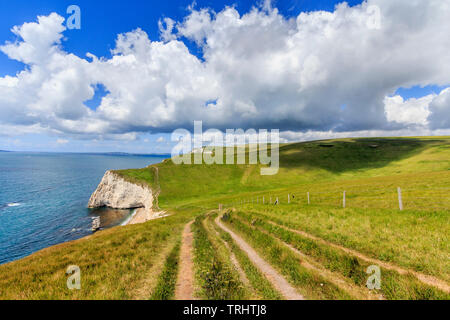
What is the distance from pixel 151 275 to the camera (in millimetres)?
8820

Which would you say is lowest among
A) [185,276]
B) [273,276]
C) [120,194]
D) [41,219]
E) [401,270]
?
[41,219]

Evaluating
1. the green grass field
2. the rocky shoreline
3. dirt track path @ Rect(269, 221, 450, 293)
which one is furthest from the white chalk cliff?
dirt track path @ Rect(269, 221, 450, 293)

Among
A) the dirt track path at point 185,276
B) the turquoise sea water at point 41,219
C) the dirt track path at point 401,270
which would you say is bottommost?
the turquoise sea water at point 41,219

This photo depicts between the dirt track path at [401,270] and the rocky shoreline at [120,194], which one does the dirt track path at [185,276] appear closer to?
the dirt track path at [401,270]

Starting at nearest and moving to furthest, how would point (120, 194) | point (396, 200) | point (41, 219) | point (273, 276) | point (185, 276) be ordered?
point (273, 276)
point (185, 276)
point (396, 200)
point (41, 219)
point (120, 194)

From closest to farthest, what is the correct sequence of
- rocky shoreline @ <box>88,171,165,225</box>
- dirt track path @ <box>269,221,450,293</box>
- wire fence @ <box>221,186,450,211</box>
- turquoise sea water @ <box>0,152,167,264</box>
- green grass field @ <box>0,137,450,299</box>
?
dirt track path @ <box>269,221,450,293</box> → green grass field @ <box>0,137,450,299</box> → wire fence @ <box>221,186,450,211</box> → turquoise sea water @ <box>0,152,167,264</box> → rocky shoreline @ <box>88,171,165,225</box>

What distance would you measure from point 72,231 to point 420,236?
69817mm

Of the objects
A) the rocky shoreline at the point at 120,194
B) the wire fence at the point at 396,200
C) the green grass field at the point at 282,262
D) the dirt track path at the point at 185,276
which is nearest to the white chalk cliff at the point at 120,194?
the rocky shoreline at the point at 120,194

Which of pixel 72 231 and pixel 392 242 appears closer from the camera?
pixel 392 242

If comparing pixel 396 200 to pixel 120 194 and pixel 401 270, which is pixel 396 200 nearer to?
pixel 401 270

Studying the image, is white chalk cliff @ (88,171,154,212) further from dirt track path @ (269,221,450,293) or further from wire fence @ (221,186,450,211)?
dirt track path @ (269,221,450,293)

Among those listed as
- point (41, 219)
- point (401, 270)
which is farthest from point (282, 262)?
point (41, 219)
